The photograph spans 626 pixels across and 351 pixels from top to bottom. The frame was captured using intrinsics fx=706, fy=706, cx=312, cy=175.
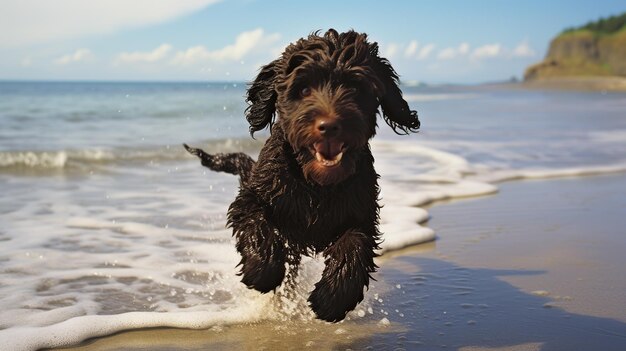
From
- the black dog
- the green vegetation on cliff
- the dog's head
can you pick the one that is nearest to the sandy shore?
the black dog

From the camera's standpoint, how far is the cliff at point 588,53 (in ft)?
310

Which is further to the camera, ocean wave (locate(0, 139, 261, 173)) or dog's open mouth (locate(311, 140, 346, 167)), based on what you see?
ocean wave (locate(0, 139, 261, 173))

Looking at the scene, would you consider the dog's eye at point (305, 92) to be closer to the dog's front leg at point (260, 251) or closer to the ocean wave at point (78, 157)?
the dog's front leg at point (260, 251)

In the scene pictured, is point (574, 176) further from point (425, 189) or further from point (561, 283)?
point (561, 283)

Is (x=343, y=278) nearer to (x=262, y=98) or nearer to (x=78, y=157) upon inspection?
(x=262, y=98)

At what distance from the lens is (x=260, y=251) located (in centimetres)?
407

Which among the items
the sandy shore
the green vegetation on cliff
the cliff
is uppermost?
the green vegetation on cliff

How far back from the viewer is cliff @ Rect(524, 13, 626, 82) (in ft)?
310

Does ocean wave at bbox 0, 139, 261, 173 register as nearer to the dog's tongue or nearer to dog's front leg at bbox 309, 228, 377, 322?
dog's front leg at bbox 309, 228, 377, 322

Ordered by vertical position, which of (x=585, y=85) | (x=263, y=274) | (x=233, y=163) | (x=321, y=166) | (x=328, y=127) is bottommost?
(x=263, y=274)

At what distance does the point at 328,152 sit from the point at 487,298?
1.93 meters

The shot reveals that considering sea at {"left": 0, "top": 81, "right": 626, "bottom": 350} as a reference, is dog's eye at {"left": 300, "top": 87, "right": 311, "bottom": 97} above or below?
above

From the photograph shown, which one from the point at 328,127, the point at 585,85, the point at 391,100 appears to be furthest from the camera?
the point at 585,85

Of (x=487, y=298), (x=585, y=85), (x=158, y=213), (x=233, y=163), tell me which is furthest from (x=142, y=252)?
(x=585, y=85)
